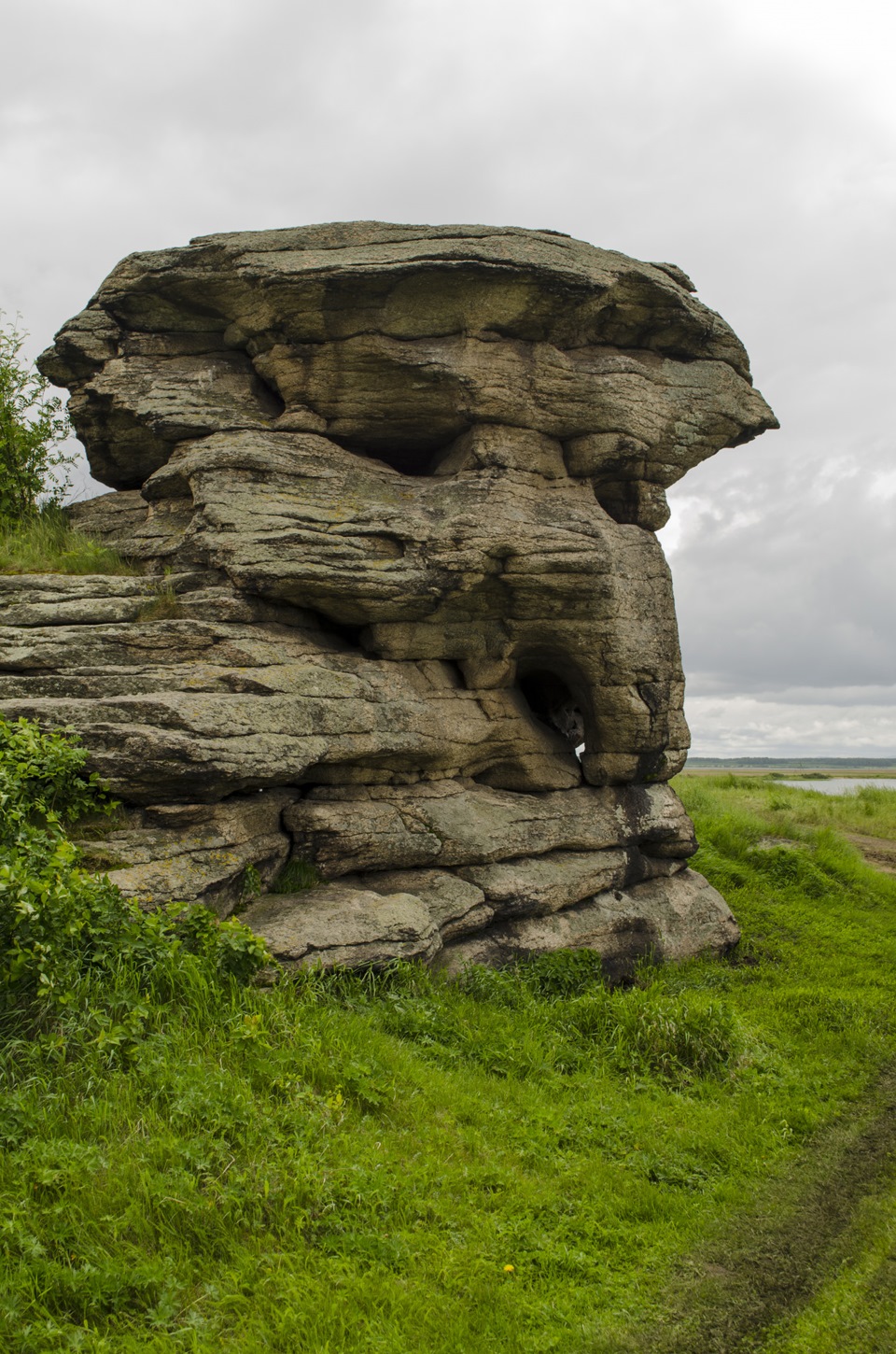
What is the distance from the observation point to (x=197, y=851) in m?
11.1

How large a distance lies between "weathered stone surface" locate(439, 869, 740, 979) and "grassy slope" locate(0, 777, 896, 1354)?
6.28ft

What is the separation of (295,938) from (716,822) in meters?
15.0

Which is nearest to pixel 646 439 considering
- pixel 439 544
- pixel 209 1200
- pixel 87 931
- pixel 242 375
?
pixel 439 544

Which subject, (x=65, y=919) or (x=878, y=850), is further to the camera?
(x=878, y=850)

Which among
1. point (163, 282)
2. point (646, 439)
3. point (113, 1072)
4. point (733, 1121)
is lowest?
point (733, 1121)

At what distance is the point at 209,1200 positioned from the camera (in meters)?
6.73

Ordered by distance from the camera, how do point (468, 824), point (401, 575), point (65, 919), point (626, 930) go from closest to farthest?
point (65, 919), point (401, 575), point (468, 824), point (626, 930)

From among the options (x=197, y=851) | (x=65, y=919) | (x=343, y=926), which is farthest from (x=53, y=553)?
(x=343, y=926)

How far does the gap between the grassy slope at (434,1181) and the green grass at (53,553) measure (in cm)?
819

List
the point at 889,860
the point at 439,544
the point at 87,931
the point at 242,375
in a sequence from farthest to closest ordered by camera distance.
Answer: the point at 889,860 < the point at 242,375 < the point at 439,544 < the point at 87,931

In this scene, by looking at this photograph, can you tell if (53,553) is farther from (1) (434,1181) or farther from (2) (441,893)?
(1) (434,1181)

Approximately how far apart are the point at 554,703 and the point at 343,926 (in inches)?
357

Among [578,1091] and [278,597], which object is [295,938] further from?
[278,597]

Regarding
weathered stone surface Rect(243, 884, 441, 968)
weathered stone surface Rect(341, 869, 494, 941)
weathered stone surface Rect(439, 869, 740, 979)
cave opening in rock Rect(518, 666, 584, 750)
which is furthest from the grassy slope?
cave opening in rock Rect(518, 666, 584, 750)
